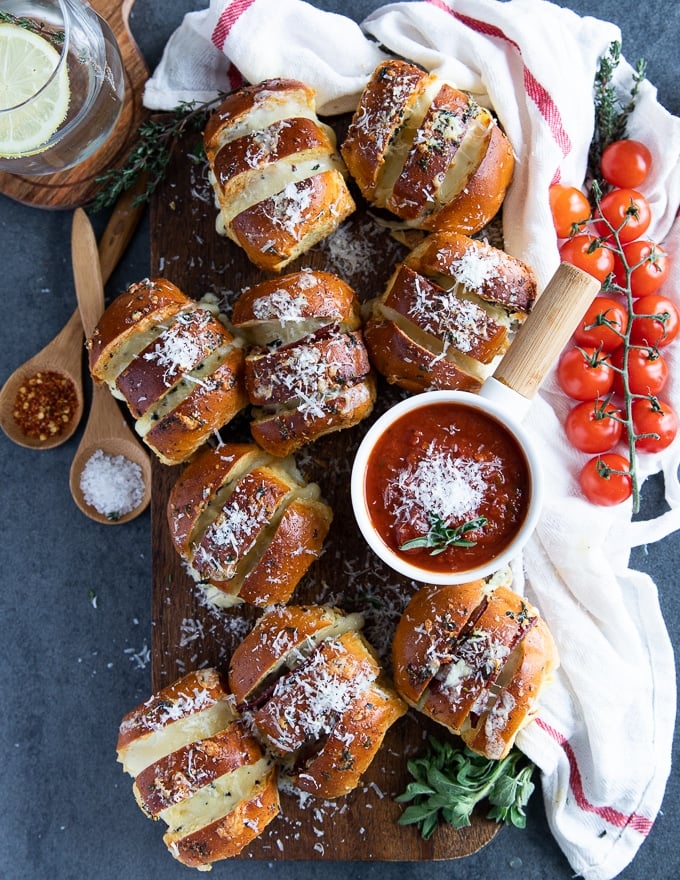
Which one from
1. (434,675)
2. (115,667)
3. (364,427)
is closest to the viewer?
(434,675)

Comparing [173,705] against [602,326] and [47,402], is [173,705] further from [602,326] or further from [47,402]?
[602,326]

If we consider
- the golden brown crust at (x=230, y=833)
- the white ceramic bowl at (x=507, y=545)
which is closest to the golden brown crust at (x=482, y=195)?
the white ceramic bowl at (x=507, y=545)

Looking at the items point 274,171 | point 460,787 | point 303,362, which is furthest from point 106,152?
point 460,787

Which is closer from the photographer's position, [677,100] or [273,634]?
[273,634]

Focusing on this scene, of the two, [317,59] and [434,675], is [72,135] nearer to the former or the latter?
[317,59]

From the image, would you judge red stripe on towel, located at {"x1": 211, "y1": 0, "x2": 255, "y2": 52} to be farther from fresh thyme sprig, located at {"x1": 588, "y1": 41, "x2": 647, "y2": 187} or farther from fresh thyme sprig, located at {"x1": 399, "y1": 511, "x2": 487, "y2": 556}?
fresh thyme sprig, located at {"x1": 399, "y1": 511, "x2": 487, "y2": 556}

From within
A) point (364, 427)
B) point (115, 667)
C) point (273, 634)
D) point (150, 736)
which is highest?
point (364, 427)

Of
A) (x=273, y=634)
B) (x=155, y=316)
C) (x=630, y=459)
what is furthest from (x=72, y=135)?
(x=630, y=459)

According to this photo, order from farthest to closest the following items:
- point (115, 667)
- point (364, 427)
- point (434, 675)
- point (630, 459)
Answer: point (115, 667)
point (364, 427)
point (630, 459)
point (434, 675)
